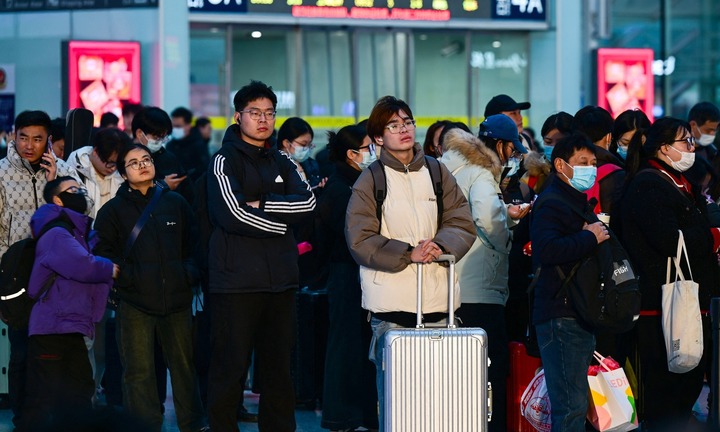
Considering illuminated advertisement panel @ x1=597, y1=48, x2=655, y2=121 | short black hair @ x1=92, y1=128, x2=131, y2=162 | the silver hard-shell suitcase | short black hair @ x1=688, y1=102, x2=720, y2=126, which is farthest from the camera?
illuminated advertisement panel @ x1=597, y1=48, x2=655, y2=121

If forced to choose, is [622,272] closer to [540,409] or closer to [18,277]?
[540,409]

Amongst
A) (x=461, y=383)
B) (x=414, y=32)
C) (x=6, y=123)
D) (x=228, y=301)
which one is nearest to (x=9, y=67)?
(x=6, y=123)

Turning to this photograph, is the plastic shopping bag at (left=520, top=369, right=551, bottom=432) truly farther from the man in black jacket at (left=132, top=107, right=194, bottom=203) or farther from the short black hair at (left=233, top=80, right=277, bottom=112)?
the man in black jacket at (left=132, top=107, right=194, bottom=203)

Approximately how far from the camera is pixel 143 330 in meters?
8.69

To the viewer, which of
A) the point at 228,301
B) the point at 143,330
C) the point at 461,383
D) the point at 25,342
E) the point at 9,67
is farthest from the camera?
the point at 9,67

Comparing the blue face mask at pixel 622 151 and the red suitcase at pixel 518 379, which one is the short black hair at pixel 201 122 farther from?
the red suitcase at pixel 518 379

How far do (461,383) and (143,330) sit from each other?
94.6 inches

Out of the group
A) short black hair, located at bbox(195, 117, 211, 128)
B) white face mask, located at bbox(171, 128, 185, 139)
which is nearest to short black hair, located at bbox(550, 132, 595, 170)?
white face mask, located at bbox(171, 128, 185, 139)

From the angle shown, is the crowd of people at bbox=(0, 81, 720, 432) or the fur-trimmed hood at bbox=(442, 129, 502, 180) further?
the fur-trimmed hood at bbox=(442, 129, 502, 180)

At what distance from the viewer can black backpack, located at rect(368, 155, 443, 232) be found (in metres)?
7.66

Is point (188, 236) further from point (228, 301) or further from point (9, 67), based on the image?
point (9, 67)

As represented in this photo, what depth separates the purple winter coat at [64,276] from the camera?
8.28 metres

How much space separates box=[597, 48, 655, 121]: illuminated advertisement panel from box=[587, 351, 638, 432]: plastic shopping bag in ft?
46.6

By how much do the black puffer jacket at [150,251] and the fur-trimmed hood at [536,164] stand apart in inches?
111
